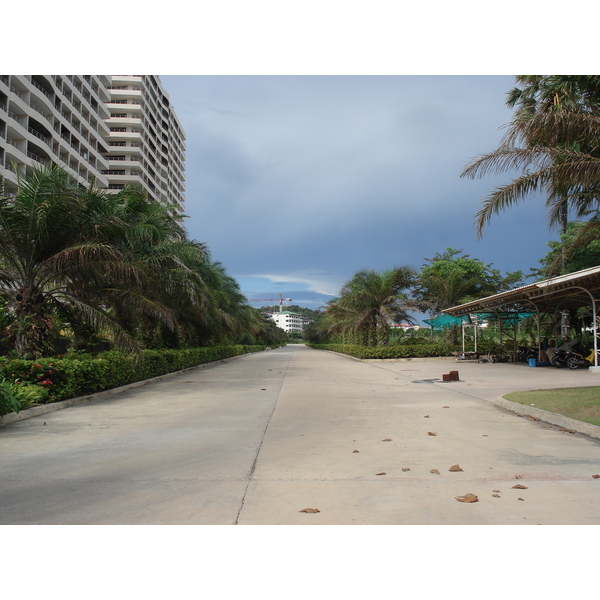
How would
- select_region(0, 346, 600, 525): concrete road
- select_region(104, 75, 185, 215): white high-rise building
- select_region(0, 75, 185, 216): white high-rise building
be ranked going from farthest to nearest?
select_region(104, 75, 185, 215): white high-rise building → select_region(0, 75, 185, 216): white high-rise building → select_region(0, 346, 600, 525): concrete road

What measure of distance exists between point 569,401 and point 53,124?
56626mm

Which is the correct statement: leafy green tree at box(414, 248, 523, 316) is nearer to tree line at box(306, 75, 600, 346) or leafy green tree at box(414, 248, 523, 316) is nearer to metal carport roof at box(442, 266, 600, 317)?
tree line at box(306, 75, 600, 346)

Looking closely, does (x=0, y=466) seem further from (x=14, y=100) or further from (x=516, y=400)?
(x=14, y=100)

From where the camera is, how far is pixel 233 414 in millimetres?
9492

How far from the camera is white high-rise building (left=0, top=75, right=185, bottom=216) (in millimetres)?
43562

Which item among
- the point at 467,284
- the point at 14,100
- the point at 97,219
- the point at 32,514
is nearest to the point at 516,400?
the point at 32,514

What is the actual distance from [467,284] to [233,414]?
99.9 feet

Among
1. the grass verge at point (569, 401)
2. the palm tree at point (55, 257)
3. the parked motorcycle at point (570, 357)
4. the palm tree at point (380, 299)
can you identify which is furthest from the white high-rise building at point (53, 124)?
the grass verge at point (569, 401)

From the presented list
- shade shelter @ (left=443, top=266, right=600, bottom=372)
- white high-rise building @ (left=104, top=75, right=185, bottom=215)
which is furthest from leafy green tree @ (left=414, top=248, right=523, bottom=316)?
white high-rise building @ (left=104, top=75, right=185, bottom=215)

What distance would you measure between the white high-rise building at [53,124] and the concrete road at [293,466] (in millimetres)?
29188

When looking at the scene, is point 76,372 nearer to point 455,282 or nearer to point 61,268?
point 61,268

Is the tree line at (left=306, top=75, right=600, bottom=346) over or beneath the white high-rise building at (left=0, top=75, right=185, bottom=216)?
beneath

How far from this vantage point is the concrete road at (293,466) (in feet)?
13.0

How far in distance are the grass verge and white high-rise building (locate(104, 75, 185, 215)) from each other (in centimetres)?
6707
